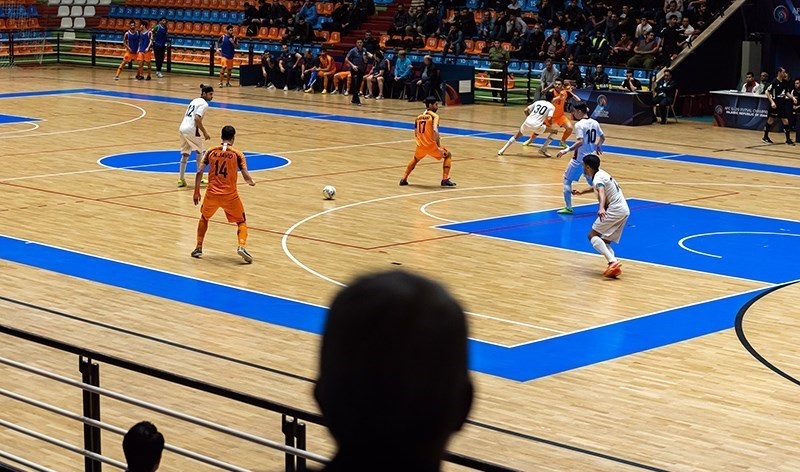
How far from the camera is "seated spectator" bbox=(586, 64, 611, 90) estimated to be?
34.6 metres

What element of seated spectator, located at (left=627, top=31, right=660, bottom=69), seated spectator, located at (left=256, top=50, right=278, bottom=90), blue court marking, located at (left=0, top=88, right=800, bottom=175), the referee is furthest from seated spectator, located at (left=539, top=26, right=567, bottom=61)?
seated spectator, located at (left=256, top=50, right=278, bottom=90)

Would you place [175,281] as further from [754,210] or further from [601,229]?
[754,210]

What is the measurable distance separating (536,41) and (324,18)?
35.6 feet

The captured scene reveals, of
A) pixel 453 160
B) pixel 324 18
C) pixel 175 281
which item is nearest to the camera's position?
pixel 175 281

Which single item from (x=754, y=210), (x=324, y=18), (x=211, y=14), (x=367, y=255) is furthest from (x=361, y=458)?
(x=211, y=14)

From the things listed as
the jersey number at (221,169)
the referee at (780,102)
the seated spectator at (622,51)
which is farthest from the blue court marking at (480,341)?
the seated spectator at (622,51)

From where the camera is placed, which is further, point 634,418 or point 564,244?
point 564,244

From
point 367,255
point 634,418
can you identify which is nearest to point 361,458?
point 634,418

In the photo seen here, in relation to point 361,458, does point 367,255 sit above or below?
below

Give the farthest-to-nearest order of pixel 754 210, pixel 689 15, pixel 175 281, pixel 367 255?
1. pixel 689 15
2. pixel 754 210
3. pixel 367 255
4. pixel 175 281

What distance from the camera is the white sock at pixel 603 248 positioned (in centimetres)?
1535

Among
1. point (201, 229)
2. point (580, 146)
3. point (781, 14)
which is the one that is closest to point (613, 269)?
point (201, 229)

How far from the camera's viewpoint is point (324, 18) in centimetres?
4591

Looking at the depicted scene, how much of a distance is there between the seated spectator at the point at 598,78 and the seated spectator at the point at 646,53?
0.84m
